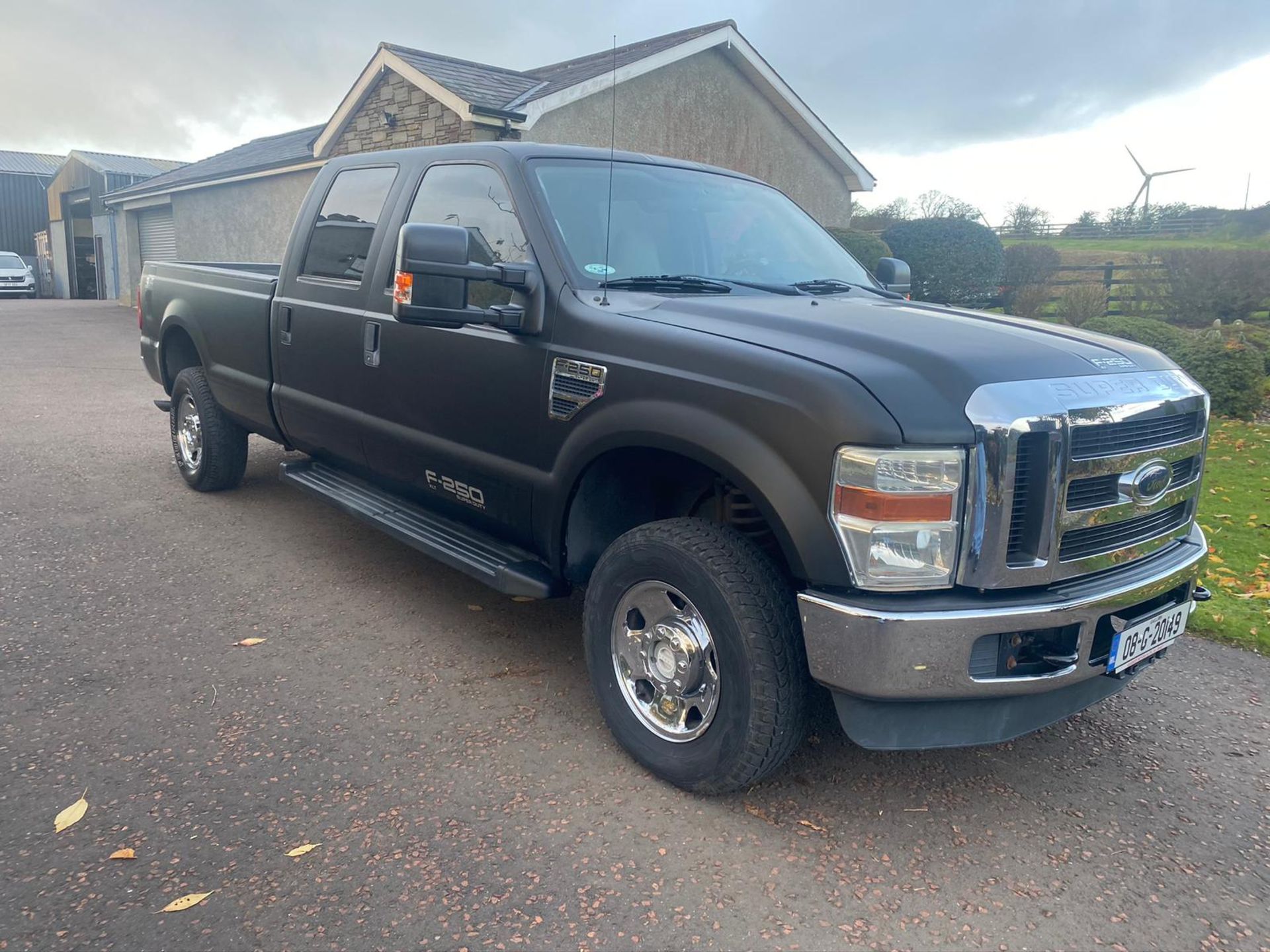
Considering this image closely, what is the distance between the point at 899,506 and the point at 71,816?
253cm

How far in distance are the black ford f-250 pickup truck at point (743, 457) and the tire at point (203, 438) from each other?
192cm

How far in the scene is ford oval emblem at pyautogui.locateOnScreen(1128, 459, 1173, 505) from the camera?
2850mm

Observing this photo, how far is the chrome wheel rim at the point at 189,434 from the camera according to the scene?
6.34 metres

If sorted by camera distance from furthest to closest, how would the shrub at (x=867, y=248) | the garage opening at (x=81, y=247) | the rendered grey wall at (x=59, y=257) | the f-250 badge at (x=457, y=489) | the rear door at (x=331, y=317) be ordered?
the rendered grey wall at (x=59, y=257) → the garage opening at (x=81, y=247) → the shrub at (x=867, y=248) → the rear door at (x=331, y=317) → the f-250 badge at (x=457, y=489)

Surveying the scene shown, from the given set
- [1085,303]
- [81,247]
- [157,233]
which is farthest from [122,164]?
[1085,303]

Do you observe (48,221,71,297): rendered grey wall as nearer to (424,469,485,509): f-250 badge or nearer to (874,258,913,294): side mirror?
(424,469,485,509): f-250 badge

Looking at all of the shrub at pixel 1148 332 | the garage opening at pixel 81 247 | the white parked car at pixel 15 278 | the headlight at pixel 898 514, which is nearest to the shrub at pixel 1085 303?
the shrub at pixel 1148 332

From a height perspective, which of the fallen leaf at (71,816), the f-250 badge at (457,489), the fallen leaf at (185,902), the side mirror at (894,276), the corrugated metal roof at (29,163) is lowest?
the fallen leaf at (185,902)

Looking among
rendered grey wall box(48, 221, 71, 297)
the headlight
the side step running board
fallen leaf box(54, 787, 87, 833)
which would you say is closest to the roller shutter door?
rendered grey wall box(48, 221, 71, 297)

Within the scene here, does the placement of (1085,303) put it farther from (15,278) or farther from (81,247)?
(15,278)

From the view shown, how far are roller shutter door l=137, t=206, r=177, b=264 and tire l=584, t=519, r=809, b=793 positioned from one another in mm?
24768

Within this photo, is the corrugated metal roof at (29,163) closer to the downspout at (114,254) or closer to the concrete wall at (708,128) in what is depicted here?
the downspout at (114,254)

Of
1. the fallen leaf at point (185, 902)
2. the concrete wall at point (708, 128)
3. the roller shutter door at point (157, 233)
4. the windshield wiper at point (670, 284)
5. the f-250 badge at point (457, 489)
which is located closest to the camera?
the fallen leaf at point (185, 902)

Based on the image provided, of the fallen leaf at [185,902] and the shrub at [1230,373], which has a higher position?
the shrub at [1230,373]
